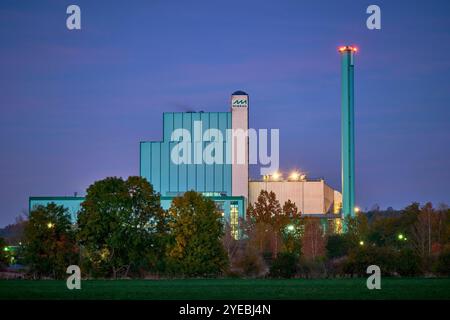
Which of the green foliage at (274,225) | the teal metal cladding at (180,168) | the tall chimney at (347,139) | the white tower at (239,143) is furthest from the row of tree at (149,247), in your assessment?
the teal metal cladding at (180,168)

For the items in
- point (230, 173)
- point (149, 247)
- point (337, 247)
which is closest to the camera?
point (149, 247)

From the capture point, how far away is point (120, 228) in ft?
237

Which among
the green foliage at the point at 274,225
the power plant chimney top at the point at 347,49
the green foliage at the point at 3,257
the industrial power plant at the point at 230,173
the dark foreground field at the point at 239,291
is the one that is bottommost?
the dark foreground field at the point at 239,291

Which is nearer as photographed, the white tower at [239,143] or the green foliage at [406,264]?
the green foliage at [406,264]

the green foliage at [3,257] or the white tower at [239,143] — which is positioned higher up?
the white tower at [239,143]

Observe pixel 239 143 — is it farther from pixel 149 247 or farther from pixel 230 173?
pixel 149 247

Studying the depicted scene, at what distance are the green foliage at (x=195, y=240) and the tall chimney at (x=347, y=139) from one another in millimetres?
52367

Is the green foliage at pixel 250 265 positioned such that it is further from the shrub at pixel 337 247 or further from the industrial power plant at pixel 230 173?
the industrial power plant at pixel 230 173

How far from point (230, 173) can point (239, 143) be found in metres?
4.88

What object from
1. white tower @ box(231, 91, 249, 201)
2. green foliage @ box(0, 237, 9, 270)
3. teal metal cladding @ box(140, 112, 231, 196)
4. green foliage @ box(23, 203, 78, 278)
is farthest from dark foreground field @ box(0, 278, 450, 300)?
teal metal cladding @ box(140, 112, 231, 196)

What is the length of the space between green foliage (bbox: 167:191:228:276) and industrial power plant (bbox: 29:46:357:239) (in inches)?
1944

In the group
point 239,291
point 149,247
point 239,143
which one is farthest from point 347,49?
point 239,291

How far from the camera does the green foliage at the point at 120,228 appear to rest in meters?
71.9
